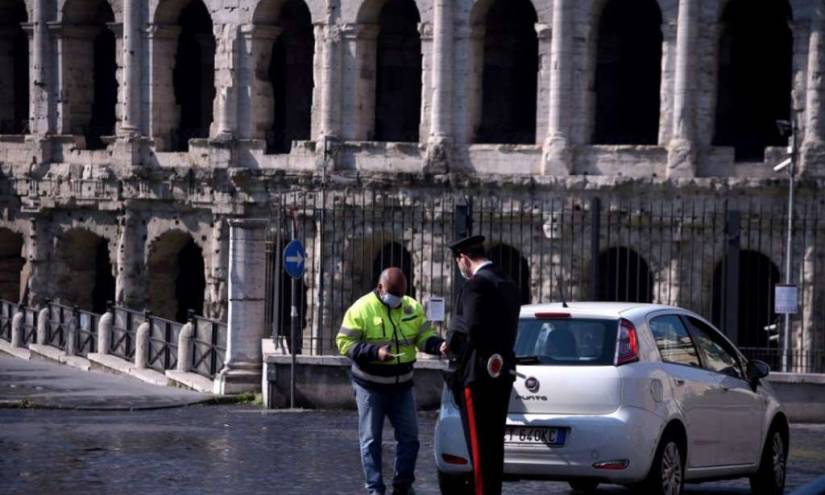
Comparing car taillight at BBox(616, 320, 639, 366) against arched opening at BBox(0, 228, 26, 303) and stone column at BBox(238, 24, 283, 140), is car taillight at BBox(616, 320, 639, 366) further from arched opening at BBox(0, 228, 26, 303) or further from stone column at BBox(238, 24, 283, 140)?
arched opening at BBox(0, 228, 26, 303)

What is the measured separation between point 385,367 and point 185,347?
41.9 feet

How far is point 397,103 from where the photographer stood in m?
39.6

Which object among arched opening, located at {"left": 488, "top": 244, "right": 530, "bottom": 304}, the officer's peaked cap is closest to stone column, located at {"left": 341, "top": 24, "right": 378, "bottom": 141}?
arched opening, located at {"left": 488, "top": 244, "right": 530, "bottom": 304}

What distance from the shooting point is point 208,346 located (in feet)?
85.0

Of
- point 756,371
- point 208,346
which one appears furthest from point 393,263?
point 756,371

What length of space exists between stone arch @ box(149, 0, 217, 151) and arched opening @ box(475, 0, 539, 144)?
599 cm

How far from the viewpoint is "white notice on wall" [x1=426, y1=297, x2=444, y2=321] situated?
26234mm

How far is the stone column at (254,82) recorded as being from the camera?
3878cm

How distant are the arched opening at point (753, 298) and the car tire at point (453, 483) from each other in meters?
18.6

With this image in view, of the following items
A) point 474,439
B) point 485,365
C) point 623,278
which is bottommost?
point 623,278

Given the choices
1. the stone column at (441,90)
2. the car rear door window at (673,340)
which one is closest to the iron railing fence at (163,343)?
the stone column at (441,90)

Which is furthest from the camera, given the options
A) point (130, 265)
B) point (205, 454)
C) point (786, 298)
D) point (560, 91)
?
point (130, 265)

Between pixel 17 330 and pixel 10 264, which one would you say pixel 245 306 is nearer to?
pixel 17 330

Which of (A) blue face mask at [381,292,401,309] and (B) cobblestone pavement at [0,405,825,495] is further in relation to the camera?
(B) cobblestone pavement at [0,405,825,495]
